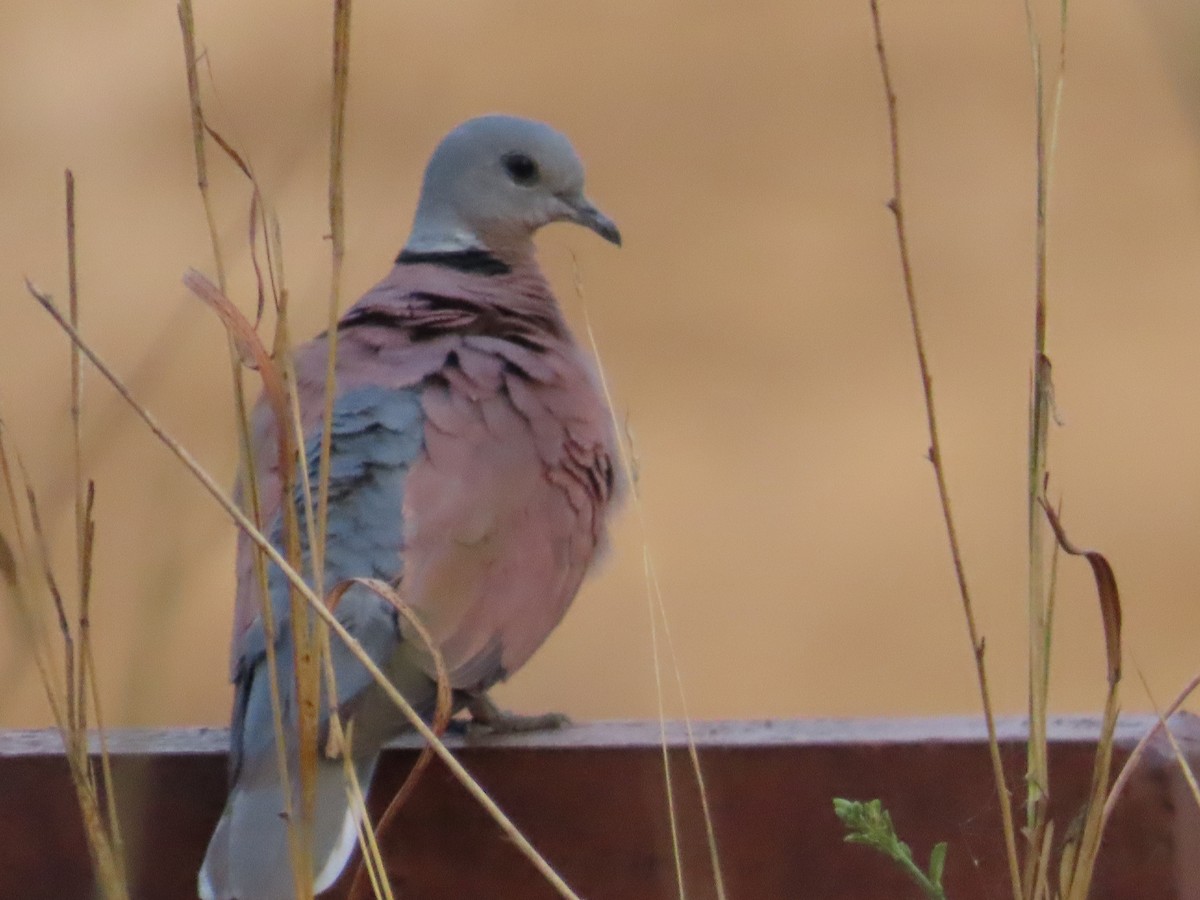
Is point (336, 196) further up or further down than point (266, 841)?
further up

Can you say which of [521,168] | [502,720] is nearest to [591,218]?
[521,168]

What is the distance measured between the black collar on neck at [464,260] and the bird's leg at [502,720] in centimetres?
45

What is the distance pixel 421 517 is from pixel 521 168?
61 cm

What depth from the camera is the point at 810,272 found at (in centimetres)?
232

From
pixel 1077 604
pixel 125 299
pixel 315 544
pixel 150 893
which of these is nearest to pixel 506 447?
pixel 150 893

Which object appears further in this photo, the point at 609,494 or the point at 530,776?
the point at 609,494

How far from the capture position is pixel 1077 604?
2.28 m

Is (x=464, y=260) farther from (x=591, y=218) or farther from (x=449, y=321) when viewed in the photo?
(x=449, y=321)

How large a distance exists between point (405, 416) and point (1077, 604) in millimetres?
1369

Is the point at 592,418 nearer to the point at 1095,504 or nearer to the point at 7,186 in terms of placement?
the point at 7,186

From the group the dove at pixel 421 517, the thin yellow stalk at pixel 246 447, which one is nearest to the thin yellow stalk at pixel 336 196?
the thin yellow stalk at pixel 246 447

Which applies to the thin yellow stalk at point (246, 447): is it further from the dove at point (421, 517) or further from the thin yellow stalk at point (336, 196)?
the dove at point (421, 517)

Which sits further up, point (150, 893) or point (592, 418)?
point (592, 418)

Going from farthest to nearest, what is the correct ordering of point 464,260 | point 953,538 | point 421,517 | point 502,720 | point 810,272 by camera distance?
point 810,272 < point 464,260 < point 502,720 < point 421,517 < point 953,538
